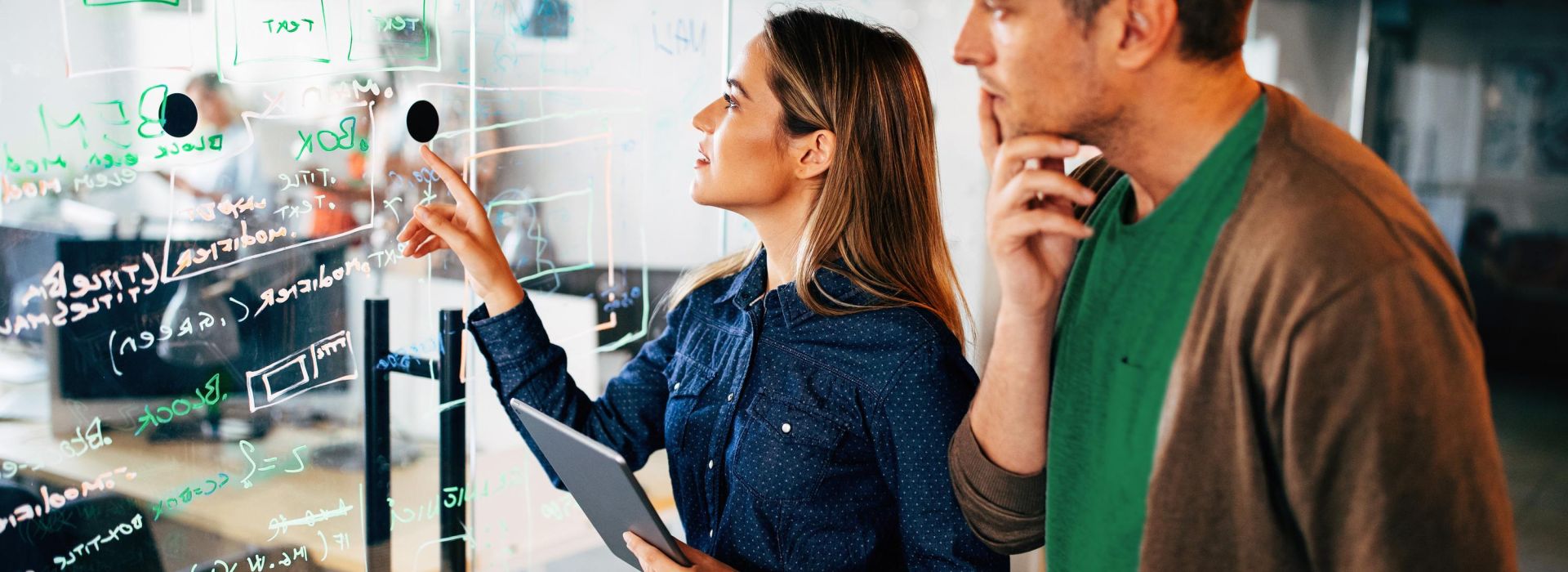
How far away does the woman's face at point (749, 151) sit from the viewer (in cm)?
147

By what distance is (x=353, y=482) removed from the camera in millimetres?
1672

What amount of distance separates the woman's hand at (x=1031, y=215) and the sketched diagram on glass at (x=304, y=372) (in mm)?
1019

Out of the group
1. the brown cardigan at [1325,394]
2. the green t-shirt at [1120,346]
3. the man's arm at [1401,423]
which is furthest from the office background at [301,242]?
the man's arm at [1401,423]

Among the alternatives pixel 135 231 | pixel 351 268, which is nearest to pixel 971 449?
pixel 351 268

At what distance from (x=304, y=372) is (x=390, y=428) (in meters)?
0.17

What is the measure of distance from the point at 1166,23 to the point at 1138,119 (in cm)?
8

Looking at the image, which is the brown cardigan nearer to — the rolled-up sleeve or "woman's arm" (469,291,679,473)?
the rolled-up sleeve

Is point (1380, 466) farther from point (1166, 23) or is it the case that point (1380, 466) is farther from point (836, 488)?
point (836, 488)

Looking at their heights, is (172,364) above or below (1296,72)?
below

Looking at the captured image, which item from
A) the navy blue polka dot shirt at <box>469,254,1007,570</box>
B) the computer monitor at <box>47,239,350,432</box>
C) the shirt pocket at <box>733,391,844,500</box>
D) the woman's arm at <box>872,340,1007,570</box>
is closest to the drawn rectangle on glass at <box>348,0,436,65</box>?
the computer monitor at <box>47,239,350,432</box>

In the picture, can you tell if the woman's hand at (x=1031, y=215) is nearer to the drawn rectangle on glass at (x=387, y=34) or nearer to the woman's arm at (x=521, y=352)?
the woman's arm at (x=521, y=352)

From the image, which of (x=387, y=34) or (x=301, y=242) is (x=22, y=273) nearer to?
(x=301, y=242)

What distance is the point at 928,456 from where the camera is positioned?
→ 132 cm

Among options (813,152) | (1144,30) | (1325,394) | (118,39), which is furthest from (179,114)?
(1325,394)
